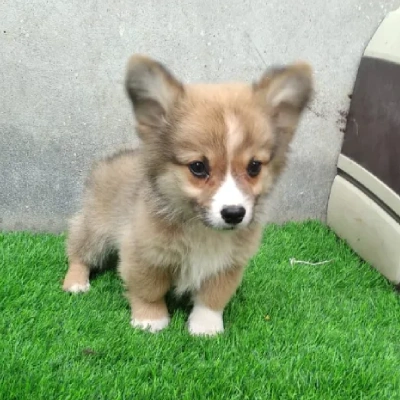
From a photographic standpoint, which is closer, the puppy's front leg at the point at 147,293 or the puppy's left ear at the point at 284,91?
the puppy's left ear at the point at 284,91

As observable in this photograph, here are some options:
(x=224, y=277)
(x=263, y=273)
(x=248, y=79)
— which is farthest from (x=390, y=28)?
(x=224, y=277)

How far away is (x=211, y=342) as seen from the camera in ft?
8.36

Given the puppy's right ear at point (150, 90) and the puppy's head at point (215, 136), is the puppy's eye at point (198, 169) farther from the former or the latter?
the puppy's right ear at point (150, 90)

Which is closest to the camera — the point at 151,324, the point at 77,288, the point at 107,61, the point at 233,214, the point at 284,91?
the point at 233,214

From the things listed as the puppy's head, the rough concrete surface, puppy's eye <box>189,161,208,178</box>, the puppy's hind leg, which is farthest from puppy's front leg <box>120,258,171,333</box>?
the rough concrete surface

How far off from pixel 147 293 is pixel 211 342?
0.39m

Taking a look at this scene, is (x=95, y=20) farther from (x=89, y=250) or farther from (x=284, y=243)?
(x=284, y=243)

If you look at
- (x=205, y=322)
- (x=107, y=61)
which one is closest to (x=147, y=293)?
(x=205, y=322)

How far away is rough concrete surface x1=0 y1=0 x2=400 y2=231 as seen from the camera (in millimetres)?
3686

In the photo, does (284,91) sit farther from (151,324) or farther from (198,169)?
(151,324)

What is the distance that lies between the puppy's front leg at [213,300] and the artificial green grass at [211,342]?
0.25 ft

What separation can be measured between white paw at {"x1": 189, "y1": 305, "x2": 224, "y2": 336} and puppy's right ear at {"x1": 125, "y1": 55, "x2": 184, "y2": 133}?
3.04ft

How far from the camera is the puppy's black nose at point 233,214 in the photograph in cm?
217

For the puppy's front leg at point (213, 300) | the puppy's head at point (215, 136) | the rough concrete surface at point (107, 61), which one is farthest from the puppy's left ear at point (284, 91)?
the rough concrete surface at point (107, 61)
